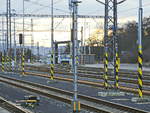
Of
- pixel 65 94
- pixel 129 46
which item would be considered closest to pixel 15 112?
pixel 65 94

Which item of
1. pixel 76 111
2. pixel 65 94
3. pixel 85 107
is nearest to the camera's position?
pixel 76 111

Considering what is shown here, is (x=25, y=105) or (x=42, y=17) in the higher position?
(x=42, y=17)

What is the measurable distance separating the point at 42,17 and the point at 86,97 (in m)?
44.3

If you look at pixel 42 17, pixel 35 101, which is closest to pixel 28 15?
pixel 42 17

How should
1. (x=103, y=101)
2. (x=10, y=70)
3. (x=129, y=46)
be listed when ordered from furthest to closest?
(x=129, y=46) → (x=10, y=70) → (x=103, y=101)

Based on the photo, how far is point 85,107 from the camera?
14.1m

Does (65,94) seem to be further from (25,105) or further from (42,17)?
(42,17)

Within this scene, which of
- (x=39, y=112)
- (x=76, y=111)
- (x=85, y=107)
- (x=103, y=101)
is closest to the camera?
(x=76, y=111)

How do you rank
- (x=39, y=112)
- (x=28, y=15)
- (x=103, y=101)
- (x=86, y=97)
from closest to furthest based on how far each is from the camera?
→ (x=39, y=112)
(x=103, y=101)
(x=86, y=97)
(x=28, y=15)

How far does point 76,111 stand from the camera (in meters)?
10.9

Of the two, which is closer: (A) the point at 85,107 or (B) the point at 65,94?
(A) the point at 85,107

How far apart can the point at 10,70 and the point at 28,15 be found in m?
17.8

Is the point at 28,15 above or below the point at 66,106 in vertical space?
above

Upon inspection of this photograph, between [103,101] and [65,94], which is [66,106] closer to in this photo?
[103,101]
